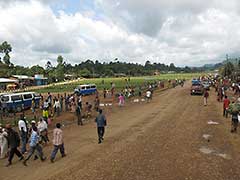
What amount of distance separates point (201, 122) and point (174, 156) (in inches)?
332

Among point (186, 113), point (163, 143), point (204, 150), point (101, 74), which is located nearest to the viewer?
point (204, 150)

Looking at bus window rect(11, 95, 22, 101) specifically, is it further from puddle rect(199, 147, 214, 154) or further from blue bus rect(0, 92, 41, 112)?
puddle rect(199, 147, 214, 154)

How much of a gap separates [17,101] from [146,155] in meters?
19.4

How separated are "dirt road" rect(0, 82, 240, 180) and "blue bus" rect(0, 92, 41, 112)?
10805 mm

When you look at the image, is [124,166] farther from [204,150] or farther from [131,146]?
[204,150]

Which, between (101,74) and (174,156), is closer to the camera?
(174,156)

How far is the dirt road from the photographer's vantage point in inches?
396

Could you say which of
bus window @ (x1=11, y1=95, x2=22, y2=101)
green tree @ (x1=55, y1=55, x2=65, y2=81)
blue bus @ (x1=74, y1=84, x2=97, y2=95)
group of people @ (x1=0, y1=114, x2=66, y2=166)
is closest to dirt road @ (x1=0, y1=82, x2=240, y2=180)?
group of people @ (x1=0, y1=114, x2=66, y2=166)

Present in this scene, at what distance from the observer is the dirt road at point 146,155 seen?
10062 mm

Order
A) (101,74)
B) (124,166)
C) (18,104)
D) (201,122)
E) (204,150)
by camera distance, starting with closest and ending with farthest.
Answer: (124,166)
(204,150)
(201,122)
(18,104)
(101,74)

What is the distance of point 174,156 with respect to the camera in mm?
12039

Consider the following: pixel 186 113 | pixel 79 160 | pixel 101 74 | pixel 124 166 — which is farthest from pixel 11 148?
pixel 101 74

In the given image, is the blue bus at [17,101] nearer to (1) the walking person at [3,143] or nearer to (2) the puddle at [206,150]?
(1) the walking person at [3,143]

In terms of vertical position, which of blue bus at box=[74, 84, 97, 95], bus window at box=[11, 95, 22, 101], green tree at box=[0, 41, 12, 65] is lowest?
blue bus at box=[74, 84, 97, 95]
